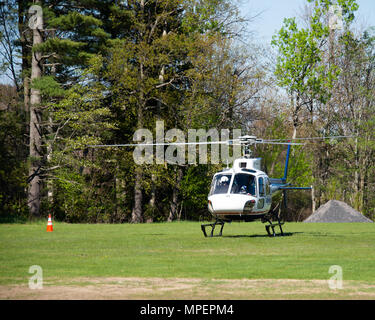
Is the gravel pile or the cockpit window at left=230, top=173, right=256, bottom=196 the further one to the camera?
the gravel pile

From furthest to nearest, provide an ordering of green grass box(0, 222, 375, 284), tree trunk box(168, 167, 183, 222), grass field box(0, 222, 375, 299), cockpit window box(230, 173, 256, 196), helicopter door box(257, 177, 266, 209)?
tree trunk box(168, 167, 183, 222) < helicopter door box(257, 177, 266, 209) < cockpit window box(230, 173, 256, 196) < green grass box(0, 222, 375, 284) < grass field box(0, 222, 375, 299)

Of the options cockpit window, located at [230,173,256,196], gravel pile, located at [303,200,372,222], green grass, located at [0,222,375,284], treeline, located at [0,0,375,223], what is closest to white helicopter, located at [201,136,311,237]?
cockpit window, located at [230,173,256,196]

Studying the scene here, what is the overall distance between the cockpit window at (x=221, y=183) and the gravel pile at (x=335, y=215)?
2038cm

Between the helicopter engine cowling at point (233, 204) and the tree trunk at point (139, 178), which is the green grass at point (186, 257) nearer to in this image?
the helicopter engine cowling at point (233, 204)

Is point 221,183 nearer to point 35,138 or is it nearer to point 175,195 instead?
point 35,138

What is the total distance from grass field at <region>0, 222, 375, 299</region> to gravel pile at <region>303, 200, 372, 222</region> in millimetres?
19516

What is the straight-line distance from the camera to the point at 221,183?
22.3 m

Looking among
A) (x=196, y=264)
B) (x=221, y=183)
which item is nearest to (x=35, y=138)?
(x=221, y=183)

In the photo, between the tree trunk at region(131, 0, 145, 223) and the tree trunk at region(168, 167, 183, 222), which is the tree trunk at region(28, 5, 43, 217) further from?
the tree trunk at region(168, 167, 183, 222)

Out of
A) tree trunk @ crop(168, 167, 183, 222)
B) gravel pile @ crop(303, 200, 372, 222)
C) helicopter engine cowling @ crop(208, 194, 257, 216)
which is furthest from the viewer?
tree trunk @ crop(168, 167, 183, 222)

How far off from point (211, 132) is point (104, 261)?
30.2 metres

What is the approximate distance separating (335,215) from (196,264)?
29.1m

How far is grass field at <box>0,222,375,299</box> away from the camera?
1115cm

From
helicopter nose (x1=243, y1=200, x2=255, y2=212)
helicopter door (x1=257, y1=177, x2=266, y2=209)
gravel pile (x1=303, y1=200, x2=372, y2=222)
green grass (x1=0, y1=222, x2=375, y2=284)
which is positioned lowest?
gravel pile (x1=303, y1=200, x2=372, y2=222)
